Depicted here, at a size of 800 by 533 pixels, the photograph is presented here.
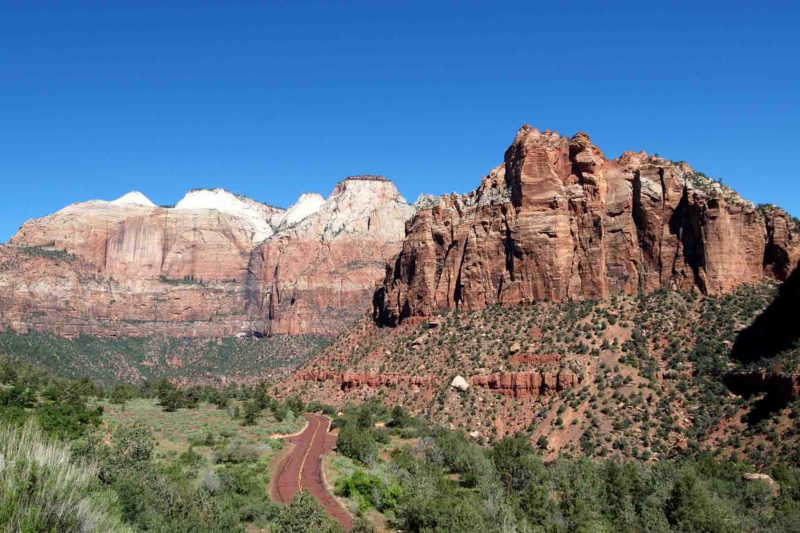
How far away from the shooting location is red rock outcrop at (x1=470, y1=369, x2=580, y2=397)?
6412 centimetres

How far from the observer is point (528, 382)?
6612cm

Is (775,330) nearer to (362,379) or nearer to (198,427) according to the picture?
(362,379)

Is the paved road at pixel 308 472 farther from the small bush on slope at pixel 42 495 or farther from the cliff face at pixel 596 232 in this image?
the cliff face at pixel 596 232

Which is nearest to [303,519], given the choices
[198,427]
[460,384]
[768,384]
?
[198,427]

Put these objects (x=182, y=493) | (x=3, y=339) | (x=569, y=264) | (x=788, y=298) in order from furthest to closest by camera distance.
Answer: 1. (x=3, y=339)
2. (x=569, y=264)
3. (x=788, y=298)
4. (x=182, y=493)

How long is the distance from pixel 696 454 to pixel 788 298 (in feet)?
54.7

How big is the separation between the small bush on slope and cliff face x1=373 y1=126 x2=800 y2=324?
2510 inches

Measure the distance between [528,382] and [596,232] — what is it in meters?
19.8

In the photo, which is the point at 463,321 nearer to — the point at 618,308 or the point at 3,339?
the point at 618,308

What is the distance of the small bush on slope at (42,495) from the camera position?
48.1ft

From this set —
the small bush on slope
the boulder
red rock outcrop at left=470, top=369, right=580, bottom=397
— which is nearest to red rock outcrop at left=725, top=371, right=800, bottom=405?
red rock outcrop at left=470, top=369, right=580, bottom=397

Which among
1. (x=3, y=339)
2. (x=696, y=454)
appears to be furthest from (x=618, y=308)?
(x=3, y=339)

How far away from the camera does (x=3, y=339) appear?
14688 centimetres

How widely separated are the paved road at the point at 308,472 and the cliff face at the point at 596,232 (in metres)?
31.3
